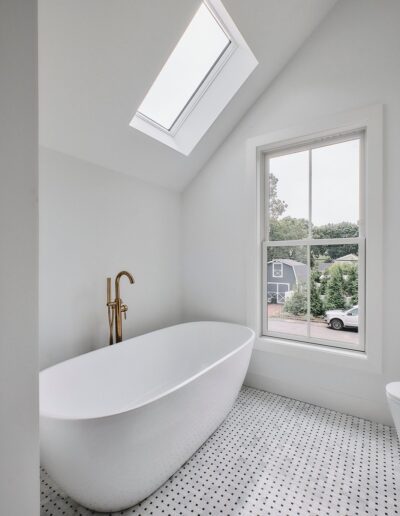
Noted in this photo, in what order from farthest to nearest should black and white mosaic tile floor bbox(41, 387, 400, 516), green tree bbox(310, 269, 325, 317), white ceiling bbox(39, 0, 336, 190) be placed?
green tree bbox(310, 269, 325, 317) → white ceiling bbox(39, 0, 336, 190) → black and white mosaic tile floor bbox(41, 387, 400, 516)

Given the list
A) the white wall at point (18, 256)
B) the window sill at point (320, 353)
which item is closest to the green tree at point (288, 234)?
the window sill at point (320, 353)

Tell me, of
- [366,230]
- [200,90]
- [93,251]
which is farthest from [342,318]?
[200,90]

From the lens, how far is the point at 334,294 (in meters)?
2.29

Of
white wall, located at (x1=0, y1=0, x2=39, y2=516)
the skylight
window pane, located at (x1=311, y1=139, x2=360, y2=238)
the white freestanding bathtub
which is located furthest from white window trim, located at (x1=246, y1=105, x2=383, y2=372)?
white wall, located at (x1=0, y1=0, x2=39, y2=516)

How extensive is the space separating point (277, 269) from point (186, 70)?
1.90m

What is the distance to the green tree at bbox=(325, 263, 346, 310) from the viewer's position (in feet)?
7.39

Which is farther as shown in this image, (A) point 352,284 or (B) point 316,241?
(B) point 316,241

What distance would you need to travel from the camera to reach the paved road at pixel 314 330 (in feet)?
7.29

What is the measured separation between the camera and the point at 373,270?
2.00m

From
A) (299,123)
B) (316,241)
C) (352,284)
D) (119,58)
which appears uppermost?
(119,58)

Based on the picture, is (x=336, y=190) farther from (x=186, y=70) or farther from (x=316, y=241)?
(x=186, y=70)

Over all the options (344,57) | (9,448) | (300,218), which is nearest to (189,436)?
(9,448)

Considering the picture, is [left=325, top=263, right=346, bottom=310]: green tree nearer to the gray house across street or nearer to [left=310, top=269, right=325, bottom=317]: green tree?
[left=310, top=269, right=325, bottom=317]: green tree

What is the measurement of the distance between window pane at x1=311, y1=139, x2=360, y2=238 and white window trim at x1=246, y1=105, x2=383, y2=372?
0.33 ft
